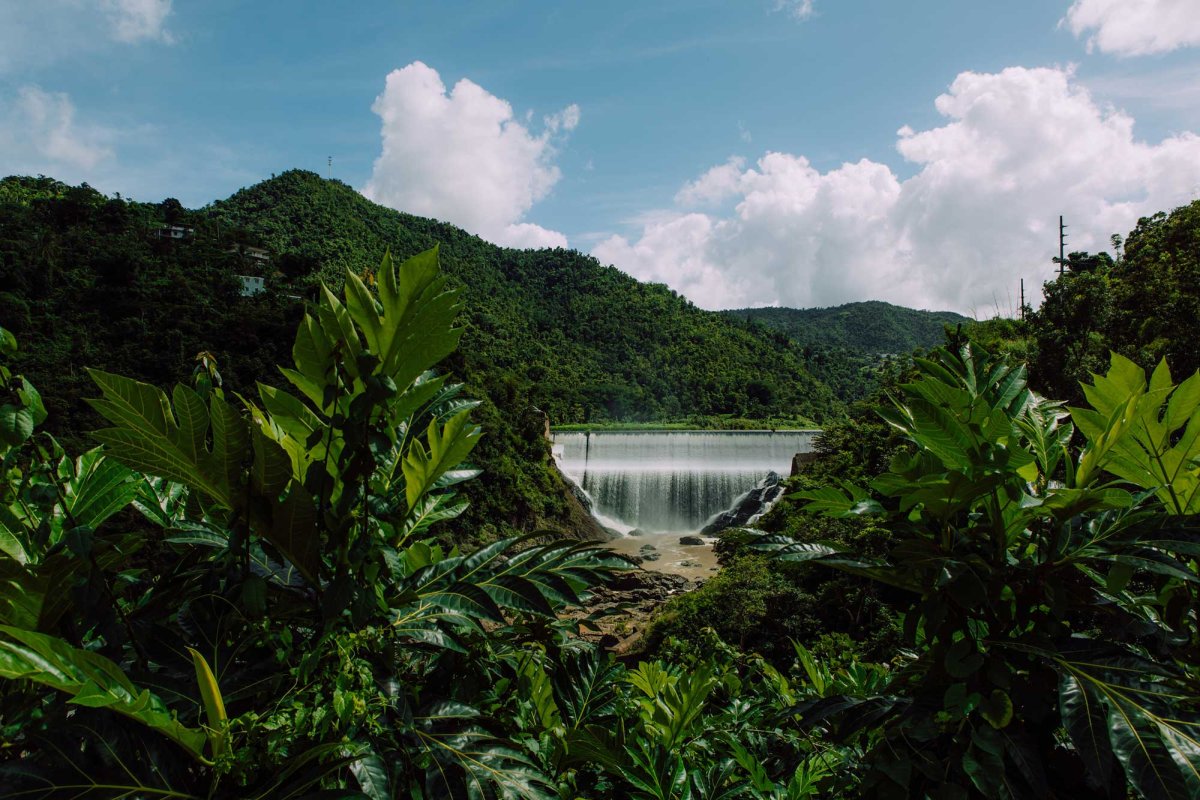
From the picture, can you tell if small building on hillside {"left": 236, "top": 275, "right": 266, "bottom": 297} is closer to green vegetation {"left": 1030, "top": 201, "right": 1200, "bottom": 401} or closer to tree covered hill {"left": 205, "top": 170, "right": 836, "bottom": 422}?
tree covered hill {"left": 205, "top": 170, "right": 836, "bottom": 422}

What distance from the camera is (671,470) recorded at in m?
21.9

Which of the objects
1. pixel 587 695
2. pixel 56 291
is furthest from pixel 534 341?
pixel 587 695

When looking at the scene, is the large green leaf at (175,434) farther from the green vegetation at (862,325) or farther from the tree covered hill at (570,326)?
the green vegetation at (862,325)

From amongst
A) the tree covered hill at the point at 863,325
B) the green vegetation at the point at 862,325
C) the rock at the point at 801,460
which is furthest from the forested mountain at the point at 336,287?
the tree covered hill at the point at 863,325

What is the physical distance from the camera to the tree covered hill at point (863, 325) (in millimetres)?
82562

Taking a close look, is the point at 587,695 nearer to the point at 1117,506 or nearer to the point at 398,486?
the point at 398,486

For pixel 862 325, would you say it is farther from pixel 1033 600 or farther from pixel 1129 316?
pixel 1033 600

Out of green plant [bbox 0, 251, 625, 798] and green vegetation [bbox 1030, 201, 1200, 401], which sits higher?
green vegetation [bbox 1030, 201, 1200, 401]

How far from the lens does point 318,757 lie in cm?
71

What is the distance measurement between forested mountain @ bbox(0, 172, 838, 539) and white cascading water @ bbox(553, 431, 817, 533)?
5.77 feet

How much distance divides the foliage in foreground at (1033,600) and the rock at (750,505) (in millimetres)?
18019

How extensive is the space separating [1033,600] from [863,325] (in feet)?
312

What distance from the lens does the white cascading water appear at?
20812mm

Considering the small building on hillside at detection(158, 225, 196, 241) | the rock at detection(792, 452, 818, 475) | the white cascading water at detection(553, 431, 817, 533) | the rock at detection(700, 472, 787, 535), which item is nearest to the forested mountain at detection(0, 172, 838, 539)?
the small building on hillside at detection(158, 225, 196, 241)
